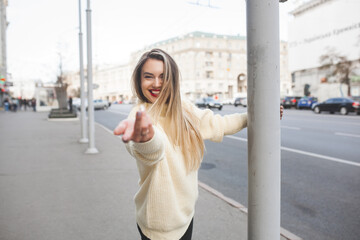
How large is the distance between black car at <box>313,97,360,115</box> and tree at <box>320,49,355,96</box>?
12101 mm

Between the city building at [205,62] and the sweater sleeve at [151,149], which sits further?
the city building at [205,62]

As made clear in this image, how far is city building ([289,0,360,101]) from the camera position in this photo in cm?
3644

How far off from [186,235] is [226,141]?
29.7 feet

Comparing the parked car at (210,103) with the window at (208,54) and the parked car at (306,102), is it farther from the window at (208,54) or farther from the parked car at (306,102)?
the window at (208,54)

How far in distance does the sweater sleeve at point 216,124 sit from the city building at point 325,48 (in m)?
37.3

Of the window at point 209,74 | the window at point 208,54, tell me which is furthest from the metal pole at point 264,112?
the window at point 208,54

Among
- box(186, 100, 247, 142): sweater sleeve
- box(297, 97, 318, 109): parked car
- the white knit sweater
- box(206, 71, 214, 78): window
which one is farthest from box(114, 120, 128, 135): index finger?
box(206, 71, 214, 78): window

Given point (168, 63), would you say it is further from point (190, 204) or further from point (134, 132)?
point (190, 204)

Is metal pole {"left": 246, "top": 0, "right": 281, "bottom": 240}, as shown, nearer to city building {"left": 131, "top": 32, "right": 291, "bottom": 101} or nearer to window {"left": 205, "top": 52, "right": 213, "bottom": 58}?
city building {"left": 131, "top": 32, "right": 291, "bottom": 101}

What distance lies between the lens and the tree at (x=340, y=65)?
113ft

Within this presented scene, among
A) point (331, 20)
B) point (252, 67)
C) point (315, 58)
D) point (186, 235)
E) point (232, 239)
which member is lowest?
point (232, 239)

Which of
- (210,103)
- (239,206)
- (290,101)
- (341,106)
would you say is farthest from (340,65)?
(239,206)

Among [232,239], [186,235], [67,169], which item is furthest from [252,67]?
[67,169]

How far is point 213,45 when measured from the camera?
79.6 meters
